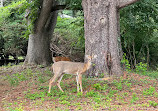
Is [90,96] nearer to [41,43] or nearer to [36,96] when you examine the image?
[36,96]

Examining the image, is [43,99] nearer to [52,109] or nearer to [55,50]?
[52,109]

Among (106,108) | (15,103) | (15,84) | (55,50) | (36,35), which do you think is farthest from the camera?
(55,50)

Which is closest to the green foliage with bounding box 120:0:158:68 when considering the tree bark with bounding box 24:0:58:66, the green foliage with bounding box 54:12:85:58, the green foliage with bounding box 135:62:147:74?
the green foliage with bounding box 135:62:147:74

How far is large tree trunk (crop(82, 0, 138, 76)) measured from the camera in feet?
31.5

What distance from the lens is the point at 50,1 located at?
1317 centimetres

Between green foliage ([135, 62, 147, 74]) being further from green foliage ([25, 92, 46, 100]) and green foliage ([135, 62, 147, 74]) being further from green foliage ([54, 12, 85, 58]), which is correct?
green foliage ([25, 92, 46, 100])

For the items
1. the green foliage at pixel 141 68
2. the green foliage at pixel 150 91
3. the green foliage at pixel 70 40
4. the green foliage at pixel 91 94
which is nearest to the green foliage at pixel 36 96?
the green foliage at pixel 91 94

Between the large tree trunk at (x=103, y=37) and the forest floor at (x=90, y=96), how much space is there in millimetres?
540

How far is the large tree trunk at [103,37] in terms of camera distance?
960 cm

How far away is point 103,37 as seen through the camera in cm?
964

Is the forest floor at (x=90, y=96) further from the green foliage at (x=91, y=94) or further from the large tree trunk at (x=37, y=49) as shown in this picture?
the large tree trunk at (x=37, y=49)

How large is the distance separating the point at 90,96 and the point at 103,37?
2.83 metres

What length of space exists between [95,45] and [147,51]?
6611 mm

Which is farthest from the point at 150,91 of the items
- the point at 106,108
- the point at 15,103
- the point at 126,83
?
the point at 15,103
